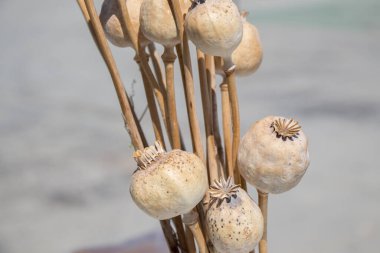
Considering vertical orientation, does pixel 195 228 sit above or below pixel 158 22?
below

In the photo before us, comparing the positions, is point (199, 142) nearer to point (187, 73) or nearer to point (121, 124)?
point (187, 73)

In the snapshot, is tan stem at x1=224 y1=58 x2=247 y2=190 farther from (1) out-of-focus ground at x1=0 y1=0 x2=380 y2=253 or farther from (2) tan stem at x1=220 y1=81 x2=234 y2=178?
(1) out-of-focus ground at x1=0 y1=0 x2=380 y2=253

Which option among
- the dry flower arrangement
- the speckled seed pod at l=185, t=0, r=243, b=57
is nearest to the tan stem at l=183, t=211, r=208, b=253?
the dry flower arrangement

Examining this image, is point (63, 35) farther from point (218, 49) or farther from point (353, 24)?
point (218, 49)

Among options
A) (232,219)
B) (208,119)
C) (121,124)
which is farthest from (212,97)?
(121,124)

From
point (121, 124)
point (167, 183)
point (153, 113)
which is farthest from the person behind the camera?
point (121, 124)

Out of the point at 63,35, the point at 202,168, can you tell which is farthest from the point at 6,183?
the point at 202,168
